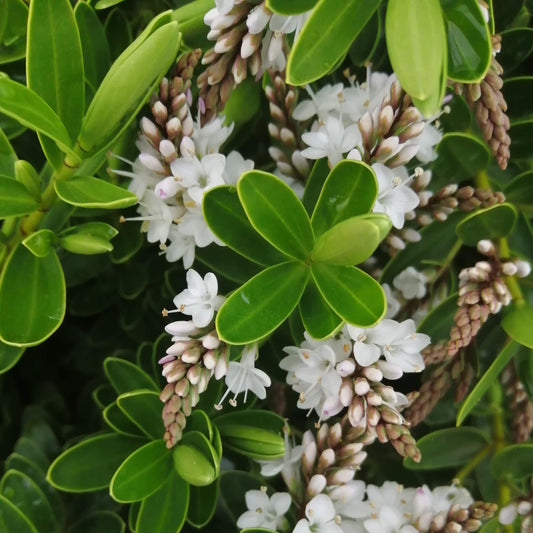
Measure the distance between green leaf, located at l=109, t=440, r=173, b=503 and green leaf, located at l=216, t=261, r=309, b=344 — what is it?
30 cm

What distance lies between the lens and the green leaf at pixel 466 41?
92 centimetres

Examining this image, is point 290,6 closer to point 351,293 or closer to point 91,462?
point 351,293

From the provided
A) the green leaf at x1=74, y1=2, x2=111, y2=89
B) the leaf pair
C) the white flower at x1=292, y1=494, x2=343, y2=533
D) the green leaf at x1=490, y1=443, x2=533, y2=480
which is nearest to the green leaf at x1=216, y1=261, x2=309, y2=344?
the leaf pair

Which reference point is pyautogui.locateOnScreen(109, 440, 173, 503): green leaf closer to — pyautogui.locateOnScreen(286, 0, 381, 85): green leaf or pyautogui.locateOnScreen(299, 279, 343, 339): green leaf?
pyautogui.locateOnScreen(299, 279, 343, 339): green leaf

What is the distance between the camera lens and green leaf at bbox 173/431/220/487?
1053 mm

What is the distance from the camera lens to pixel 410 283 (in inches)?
51.4

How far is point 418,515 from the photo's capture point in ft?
3.95

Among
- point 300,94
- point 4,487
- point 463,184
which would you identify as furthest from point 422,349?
point 4,487

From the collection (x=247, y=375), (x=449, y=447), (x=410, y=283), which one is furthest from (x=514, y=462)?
(x=247, y=375)

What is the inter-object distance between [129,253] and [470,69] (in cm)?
61

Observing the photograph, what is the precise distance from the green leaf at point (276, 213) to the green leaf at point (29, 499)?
622 mm

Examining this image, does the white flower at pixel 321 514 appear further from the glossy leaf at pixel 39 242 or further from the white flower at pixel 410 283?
the glossy leaf at pixel 39 242

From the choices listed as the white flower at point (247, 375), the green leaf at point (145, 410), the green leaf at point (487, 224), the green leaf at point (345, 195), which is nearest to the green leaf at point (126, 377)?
the green leaf at point (145, 410)

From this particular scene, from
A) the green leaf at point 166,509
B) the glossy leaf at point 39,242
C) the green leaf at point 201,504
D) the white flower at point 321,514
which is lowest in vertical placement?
the green leaf at point 201,504
